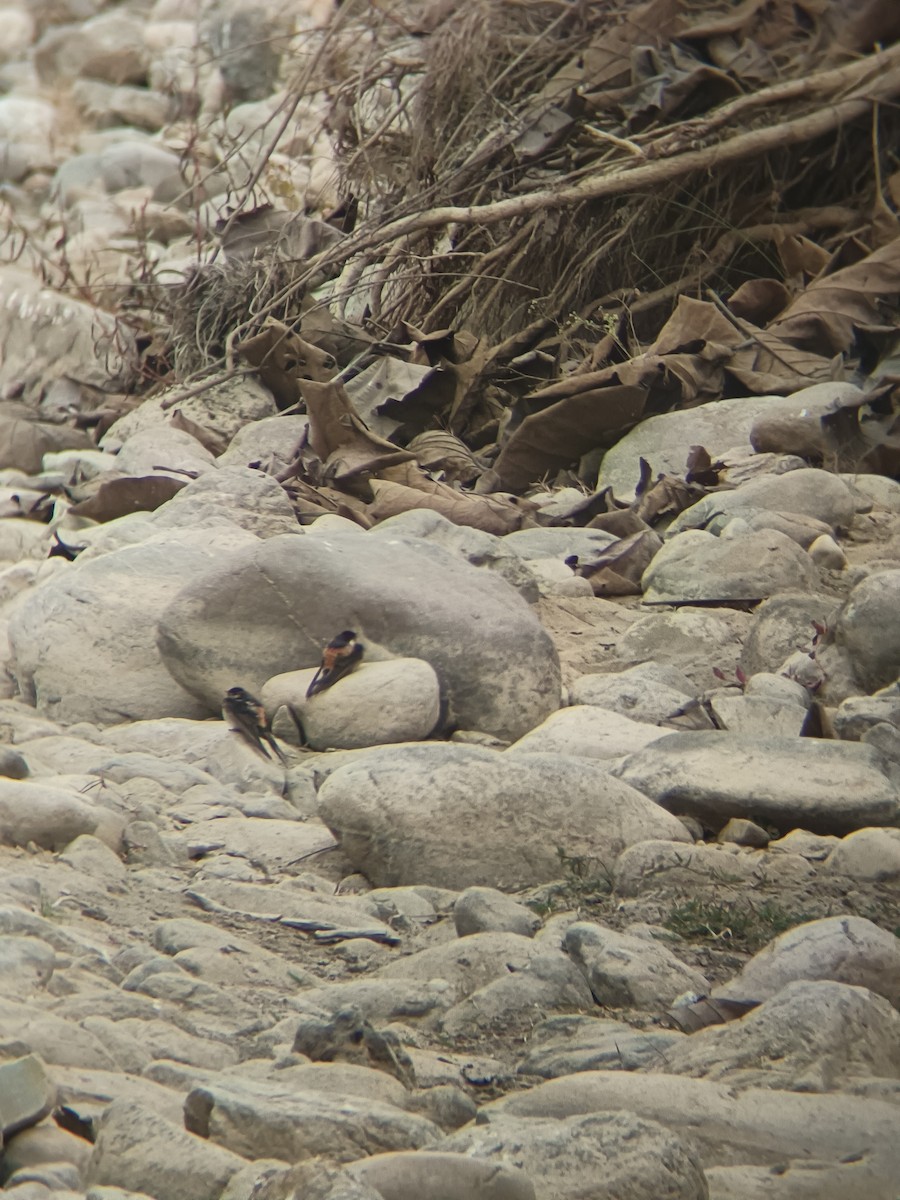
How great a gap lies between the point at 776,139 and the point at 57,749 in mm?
4606

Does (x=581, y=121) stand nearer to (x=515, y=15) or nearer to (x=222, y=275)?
(x=515, y=15)

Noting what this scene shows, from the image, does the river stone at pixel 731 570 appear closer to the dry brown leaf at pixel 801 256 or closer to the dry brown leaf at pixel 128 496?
the dry brown leaf at pixel 128 496

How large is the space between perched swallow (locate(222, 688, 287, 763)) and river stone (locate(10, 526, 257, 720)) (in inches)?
8.3

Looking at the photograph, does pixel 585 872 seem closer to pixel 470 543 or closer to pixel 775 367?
pixel 470 543

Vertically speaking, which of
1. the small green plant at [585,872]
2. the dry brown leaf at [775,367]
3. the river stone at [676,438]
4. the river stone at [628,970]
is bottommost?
the river stone at [676,438]

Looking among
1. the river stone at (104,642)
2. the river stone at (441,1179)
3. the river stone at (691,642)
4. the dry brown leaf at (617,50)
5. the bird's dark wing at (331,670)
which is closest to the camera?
the river stone at (441,1179)

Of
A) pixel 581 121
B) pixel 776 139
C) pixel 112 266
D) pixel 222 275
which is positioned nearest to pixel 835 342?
pixel 776 139

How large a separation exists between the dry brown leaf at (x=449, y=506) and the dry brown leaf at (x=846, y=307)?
1.73 m

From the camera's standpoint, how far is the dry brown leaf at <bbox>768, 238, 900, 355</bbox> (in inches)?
244

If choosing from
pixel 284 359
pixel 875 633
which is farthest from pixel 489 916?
pixel 284 359

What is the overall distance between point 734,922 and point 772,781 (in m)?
0.56

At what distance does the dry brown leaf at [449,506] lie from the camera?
5.01 meters

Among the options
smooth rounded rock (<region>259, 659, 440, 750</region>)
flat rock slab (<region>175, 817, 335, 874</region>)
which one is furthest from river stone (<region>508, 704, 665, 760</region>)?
flat rock slab (<region>175, 817, 335, 874</region>)

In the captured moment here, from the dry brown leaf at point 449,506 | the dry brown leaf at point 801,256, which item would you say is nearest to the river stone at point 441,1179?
the dry brown leaf at point 449,506
